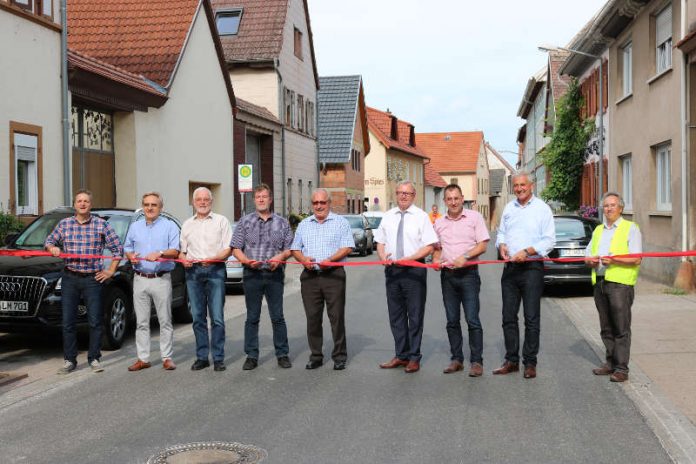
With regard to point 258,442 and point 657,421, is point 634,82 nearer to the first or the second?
point 657,421

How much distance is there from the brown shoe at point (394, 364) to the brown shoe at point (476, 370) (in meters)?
0.76

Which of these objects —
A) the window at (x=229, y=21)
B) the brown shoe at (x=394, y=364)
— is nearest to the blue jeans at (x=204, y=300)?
the brown shoe at (x=394, y=364)

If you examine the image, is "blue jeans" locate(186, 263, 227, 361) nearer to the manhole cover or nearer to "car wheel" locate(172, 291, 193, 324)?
the manhole cover

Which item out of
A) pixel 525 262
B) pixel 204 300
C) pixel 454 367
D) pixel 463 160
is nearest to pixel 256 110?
pixel 204 300

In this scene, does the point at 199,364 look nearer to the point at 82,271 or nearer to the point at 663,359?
the point at 82,271

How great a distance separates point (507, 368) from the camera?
8453 millimetres

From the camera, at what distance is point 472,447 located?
5.85m

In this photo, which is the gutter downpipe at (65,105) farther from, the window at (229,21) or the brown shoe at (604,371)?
the window at (229,21)

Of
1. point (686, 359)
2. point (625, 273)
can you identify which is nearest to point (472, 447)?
point (625, 273)

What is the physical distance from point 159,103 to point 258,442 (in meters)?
17.4

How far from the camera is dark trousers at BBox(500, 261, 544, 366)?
8297mm

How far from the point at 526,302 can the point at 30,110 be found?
11.3 m

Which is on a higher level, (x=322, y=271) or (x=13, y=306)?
(x=322, y=271)

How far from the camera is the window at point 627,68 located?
76.3ft
